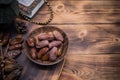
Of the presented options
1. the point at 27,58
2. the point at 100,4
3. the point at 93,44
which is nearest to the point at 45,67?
the point at 27,58

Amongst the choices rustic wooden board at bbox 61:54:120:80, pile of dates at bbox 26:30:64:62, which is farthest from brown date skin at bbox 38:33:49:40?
rustic wooden board at bbox 61:54:120:80

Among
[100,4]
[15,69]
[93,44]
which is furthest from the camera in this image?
[100,4]

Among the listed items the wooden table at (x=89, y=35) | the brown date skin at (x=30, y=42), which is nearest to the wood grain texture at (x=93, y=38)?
the wooden table at (x=89, y=35)

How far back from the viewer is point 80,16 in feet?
3.74

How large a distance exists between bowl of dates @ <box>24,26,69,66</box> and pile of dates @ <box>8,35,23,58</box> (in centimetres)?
4

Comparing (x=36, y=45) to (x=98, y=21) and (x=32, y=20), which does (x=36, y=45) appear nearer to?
(x=32, y=20)

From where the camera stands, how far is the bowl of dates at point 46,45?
3.13 ft

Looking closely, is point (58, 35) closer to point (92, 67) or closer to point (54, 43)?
point (54, 43)

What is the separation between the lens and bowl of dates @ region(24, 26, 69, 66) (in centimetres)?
95

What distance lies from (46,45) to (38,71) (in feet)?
0.30

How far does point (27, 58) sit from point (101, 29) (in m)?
0.32

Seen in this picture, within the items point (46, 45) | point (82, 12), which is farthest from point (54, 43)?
point (82, 12)

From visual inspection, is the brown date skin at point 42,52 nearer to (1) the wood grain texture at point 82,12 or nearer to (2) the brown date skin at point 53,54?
(2) the brown date skin at point 53,54

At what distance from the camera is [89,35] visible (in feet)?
3.56
